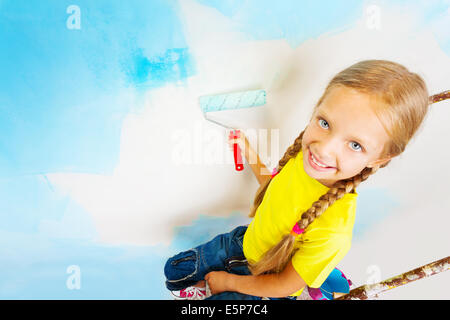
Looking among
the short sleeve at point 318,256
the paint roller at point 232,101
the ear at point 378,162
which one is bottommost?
the short sleeve at point 318,256

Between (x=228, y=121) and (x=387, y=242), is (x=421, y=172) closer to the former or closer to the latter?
(x=387, y=242)

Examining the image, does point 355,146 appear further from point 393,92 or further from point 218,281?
point 218,281

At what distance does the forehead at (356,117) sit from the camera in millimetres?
443

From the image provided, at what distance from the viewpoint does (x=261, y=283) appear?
2.14 feet

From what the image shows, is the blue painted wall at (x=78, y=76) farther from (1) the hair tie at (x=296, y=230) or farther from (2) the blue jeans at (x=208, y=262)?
(1) the hair tie at (x=296, y=230)

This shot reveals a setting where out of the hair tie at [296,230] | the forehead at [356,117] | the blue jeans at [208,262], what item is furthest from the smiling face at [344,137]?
the blue jeans at [208,262]

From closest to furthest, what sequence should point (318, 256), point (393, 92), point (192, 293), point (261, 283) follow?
point (393, 92)
point (318, 256)
point (261, 283)
point (192, 293)

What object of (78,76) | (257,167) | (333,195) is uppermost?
(78,76)

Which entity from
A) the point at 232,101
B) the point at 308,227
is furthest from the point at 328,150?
the point at 232,101

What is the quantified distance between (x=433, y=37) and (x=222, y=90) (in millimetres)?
421

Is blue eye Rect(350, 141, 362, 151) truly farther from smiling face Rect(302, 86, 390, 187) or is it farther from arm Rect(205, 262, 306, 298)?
arm Rect(205, 262, 306, 298)

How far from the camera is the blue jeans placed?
749 mm

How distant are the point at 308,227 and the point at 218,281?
0.27 meters
